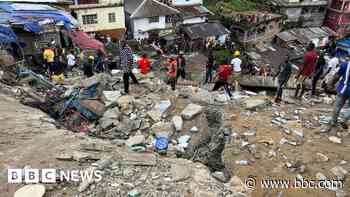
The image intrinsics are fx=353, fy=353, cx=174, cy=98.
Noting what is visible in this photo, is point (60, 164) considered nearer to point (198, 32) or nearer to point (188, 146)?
point (188, 146)

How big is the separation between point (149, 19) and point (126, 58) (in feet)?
55.9

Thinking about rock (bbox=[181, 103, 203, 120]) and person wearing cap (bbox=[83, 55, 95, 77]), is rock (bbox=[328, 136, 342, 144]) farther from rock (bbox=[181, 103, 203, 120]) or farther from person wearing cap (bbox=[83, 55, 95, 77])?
person wearing cap (bbox=[83, 55, 95, 77])

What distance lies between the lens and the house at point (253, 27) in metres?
28.1

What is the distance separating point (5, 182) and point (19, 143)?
140 cm

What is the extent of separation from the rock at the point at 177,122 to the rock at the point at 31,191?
3469mm

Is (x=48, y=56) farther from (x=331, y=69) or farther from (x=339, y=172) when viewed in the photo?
(x=339, y=172)

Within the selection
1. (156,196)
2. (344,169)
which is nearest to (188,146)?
(156,196)

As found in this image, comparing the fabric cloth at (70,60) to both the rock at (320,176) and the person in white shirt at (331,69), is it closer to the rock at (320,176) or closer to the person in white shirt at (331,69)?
the person in white shirt at (331,69)

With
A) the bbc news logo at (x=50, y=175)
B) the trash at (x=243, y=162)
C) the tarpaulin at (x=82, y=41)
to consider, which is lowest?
the trash at (x=243, y=162)

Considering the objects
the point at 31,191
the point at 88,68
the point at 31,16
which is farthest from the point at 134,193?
the point at 31,16

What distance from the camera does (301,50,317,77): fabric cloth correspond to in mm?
9445

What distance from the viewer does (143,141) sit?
7.78 metres

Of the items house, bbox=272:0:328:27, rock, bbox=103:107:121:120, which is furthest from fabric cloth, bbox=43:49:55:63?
house, bbox=272:0:328:27

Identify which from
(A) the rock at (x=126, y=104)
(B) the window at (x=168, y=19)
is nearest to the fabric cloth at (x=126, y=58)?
(A) the rock at (x=126, y=104)
